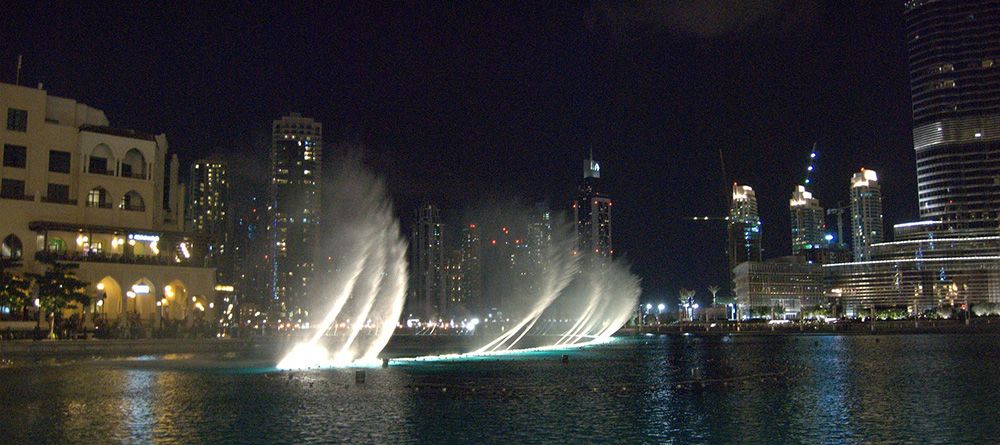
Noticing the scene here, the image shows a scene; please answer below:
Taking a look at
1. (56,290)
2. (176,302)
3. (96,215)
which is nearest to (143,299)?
(176,302)

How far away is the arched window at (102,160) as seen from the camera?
8725 cm

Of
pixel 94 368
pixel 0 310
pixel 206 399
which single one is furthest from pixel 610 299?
pixel 206 399

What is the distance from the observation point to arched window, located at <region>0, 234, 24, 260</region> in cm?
8019

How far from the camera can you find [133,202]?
8994 cm

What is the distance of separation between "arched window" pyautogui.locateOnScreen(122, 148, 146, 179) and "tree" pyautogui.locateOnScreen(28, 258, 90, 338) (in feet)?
52.2

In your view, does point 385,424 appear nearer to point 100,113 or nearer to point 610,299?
point 100,113

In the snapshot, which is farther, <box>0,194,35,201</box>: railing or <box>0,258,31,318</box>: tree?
<box>0,194,35,201</box>: railing

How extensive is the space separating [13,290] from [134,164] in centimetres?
2183

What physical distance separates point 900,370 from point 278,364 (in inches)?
1510

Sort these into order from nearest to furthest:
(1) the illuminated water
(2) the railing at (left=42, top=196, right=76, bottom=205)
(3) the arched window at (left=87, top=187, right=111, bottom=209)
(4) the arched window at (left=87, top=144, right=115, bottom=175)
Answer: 1. (1) the illuminated water
2. (2) the railing at (left=42, top=196, right=76, bottom=205)
3. (3) the arched window at (left=87, top=187, right=111, bottom=209)
4. (4) the arched window at (left=87, top=144, right=115, bottom=175)

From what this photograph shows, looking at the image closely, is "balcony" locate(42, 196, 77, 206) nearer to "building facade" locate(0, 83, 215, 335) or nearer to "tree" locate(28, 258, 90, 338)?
"building facade" locate(0, 83, 215, 335)

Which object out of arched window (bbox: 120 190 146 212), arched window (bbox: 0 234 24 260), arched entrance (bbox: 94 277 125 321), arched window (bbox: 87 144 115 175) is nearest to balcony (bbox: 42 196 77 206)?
arched window (bbox: 87 144 115 175)

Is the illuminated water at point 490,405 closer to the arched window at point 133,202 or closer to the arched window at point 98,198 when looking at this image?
the arched window at point 98,198

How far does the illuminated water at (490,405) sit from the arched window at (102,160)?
119ft
